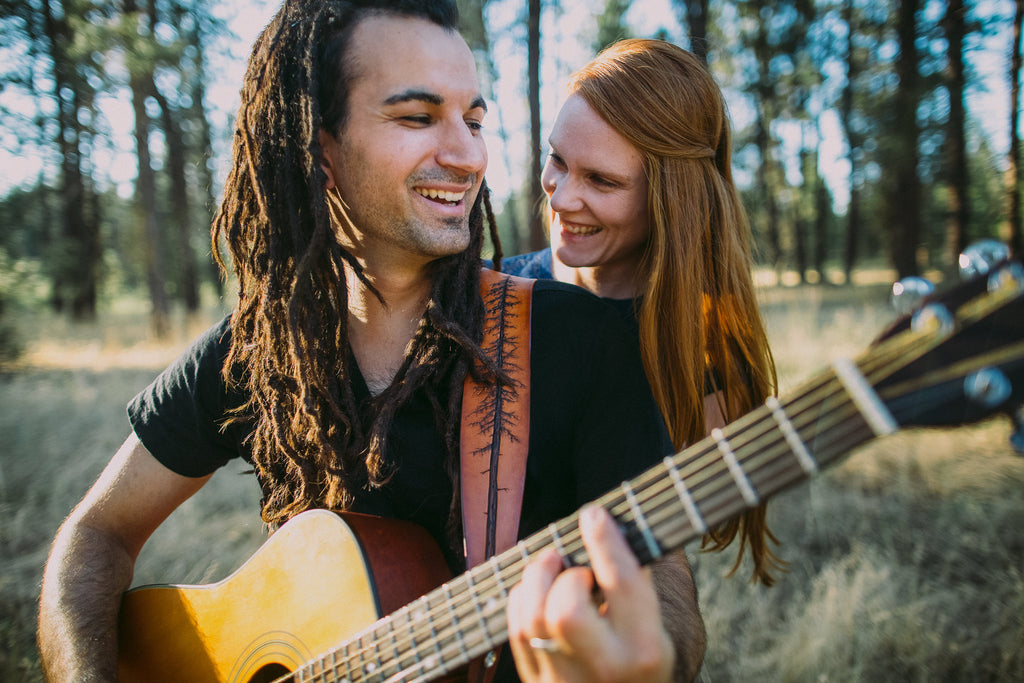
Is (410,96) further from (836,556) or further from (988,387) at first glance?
(836,556)

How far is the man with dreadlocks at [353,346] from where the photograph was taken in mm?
1655

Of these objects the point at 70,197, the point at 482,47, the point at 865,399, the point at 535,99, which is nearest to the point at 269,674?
the point at 865,399

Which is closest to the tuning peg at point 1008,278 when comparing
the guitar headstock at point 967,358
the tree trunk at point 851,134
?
the guitar headstock at point 967,358

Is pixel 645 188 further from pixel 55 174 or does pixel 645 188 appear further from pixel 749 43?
pixel 749 43

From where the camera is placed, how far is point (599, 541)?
1.03 metres

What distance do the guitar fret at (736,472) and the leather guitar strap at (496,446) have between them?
68cm

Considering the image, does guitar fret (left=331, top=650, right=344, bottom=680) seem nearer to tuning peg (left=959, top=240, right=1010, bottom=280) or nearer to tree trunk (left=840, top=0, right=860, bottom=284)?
tuning peg (left=959, top=240, right=1010, bottom=280)

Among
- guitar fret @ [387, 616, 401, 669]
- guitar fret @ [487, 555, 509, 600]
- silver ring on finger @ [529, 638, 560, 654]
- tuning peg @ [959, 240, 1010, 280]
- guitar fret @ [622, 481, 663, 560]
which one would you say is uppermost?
tuning peg @ [959, 240, 1010, 280]

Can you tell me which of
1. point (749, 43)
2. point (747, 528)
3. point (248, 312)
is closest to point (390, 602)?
point (248, 312)

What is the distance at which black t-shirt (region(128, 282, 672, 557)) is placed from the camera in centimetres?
153

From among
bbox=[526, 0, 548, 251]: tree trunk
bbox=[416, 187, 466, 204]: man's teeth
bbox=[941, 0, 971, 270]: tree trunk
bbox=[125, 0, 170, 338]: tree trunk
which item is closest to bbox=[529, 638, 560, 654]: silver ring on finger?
bbox=[416, 187, 466, 204]: man's teeth

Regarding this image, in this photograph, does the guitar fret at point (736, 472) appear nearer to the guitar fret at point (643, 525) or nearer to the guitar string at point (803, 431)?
the guitar string at point (803, 431)

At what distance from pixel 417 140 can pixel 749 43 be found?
19.9 metres

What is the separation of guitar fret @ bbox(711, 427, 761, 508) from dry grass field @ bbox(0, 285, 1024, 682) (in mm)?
1988
